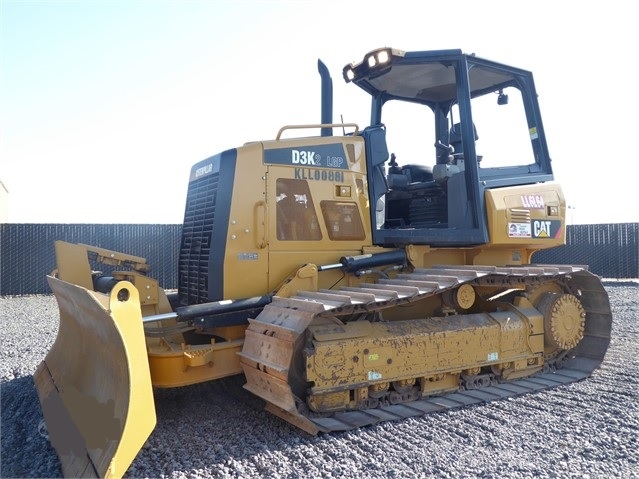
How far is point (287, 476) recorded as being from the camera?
3516 millimetres

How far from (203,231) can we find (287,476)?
8.25 feet

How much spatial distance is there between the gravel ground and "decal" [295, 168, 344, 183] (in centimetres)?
219

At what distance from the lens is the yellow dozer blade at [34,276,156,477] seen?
3350 mm

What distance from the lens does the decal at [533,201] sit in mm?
5984

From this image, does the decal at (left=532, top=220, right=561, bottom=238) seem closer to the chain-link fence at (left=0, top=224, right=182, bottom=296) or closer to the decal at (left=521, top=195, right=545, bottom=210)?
the decal at (left=521, top=195, right=545, bottom=210)

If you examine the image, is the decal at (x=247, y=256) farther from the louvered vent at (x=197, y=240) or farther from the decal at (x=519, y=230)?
the decal at (x=519, y=230)

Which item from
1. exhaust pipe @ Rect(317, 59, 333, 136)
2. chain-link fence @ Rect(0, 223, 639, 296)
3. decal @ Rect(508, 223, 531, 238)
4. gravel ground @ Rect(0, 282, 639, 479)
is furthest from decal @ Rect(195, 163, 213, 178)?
chain-link fence @ Rect(0, 223, 639, 296)

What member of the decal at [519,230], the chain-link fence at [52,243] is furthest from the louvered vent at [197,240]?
the chain-link fence at [52,243]

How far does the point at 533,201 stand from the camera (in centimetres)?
608

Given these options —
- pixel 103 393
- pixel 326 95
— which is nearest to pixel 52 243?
pixel 326 95

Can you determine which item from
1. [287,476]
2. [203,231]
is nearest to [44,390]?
[203,231]

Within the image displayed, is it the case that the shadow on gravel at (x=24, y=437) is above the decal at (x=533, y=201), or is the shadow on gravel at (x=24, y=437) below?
below

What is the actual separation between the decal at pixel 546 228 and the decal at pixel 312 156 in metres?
2.29

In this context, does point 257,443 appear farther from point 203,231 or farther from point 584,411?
point 584,411
